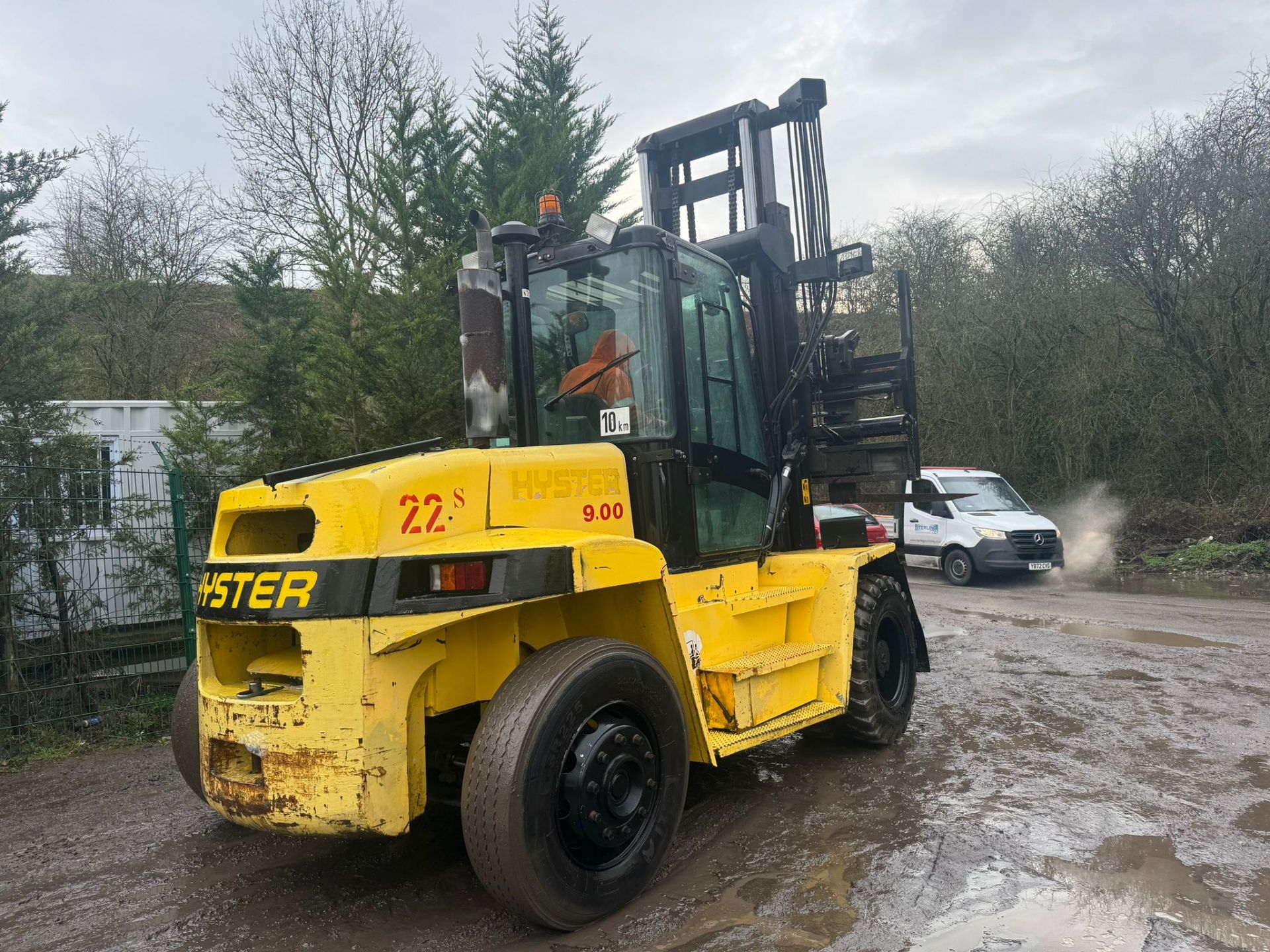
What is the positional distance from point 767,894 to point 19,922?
2908 millimetres

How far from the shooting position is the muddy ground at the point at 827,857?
3193 millimetres

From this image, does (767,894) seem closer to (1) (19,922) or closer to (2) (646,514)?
(2) (646,514)

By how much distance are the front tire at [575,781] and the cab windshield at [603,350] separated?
1221mm

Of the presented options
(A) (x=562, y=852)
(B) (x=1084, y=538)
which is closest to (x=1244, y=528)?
(B) (x=1084, y=538)

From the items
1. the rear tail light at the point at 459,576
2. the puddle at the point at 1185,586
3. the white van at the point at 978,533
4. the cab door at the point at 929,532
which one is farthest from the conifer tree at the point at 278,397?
the puddle at the point at 1185,586

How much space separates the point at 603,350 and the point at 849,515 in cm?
253

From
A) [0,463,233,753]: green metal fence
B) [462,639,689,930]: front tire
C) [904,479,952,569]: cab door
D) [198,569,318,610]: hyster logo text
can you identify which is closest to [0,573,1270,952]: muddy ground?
[462,639,689,930]: front tire

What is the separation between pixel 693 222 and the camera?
619 centimetres

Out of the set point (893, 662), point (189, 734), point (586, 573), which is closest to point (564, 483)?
point (586, 573)

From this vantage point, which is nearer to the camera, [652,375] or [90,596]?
[652,375]

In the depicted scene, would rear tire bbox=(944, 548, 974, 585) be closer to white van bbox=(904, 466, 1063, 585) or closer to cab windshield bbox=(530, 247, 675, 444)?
white van bbox=(904, 466, 1063, 585)

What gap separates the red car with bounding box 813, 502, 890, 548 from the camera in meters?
5.92

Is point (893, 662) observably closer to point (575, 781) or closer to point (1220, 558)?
point (575, 781)

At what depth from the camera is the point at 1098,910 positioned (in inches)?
128
